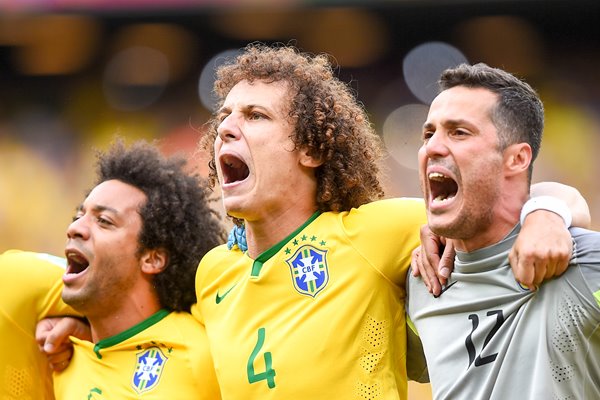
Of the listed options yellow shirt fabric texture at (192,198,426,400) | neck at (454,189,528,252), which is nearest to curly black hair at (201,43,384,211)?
yellow shirt fabric texture at (192,198,426,400)

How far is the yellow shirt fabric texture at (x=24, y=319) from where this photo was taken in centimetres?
440

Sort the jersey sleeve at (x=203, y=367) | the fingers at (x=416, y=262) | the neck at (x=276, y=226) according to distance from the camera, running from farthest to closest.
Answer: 1. the jersey sleeve at (x=203, y=367)
2. the neck at (x=276, y=226)
3. the fingers at (x=416, y=262)

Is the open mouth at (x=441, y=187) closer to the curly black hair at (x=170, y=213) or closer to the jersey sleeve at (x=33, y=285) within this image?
the curly black hair at (x=170, y=213)

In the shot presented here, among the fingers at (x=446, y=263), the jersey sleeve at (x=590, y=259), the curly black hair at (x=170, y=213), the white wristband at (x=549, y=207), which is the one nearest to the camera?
the jersey sleeve at (x=590, y=259)

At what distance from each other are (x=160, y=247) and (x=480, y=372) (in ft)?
6.56

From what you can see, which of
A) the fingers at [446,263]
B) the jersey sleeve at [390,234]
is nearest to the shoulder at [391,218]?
the jersey sleeve at [390,234]

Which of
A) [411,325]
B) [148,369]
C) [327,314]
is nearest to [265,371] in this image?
[327,314]

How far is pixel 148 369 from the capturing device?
4227 mm

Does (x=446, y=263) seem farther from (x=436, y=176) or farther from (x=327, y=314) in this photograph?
(x=327, y=314)

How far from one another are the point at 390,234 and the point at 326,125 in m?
0.62

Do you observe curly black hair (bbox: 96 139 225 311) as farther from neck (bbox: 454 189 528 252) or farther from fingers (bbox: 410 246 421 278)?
neck (bbox: 454 189 528 252)

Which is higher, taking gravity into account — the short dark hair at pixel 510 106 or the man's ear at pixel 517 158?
the short dark hair at pixel 510 106

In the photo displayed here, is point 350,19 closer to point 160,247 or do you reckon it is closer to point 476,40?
point 476,40

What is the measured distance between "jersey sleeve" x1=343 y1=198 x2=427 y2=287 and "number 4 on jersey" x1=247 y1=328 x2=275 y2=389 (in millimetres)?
533
